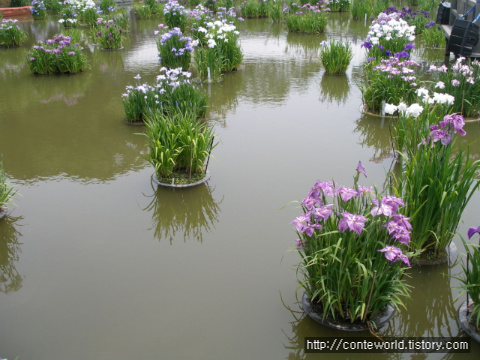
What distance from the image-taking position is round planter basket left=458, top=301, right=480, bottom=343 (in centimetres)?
294

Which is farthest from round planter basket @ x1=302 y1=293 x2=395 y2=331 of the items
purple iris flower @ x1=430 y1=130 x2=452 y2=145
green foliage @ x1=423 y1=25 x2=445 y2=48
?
green foliage @ x1=423 y1=25 x2=445 y2=48

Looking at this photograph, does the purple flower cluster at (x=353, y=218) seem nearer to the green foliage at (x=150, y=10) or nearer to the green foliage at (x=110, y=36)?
the green foliage at (x=110, y=36)

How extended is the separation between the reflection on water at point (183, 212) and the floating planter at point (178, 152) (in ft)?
0.43

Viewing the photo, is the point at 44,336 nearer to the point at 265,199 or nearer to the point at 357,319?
the point at 357,319

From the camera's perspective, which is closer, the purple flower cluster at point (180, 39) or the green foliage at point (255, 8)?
the purple flower cluster at point (180, 39)

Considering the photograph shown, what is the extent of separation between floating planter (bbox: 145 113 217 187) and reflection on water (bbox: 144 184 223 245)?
0.43 feet

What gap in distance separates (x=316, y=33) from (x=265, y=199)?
10638 millimetres

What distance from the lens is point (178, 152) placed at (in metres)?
4.95

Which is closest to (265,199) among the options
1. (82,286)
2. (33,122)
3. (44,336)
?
(82,286)

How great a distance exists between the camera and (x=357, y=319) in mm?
3096

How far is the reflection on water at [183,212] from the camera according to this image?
4.30m

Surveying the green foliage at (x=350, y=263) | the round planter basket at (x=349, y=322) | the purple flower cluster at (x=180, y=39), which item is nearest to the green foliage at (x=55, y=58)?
the purple flower cluster at (x=180, y=39)

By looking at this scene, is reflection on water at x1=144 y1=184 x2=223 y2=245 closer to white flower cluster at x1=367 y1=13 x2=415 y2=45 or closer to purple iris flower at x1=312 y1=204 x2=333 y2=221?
Answer: purple iris flower at x1=312 y1=204 x2=333 y2=221

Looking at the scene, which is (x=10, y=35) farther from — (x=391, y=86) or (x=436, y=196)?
(x=436, y=196)
